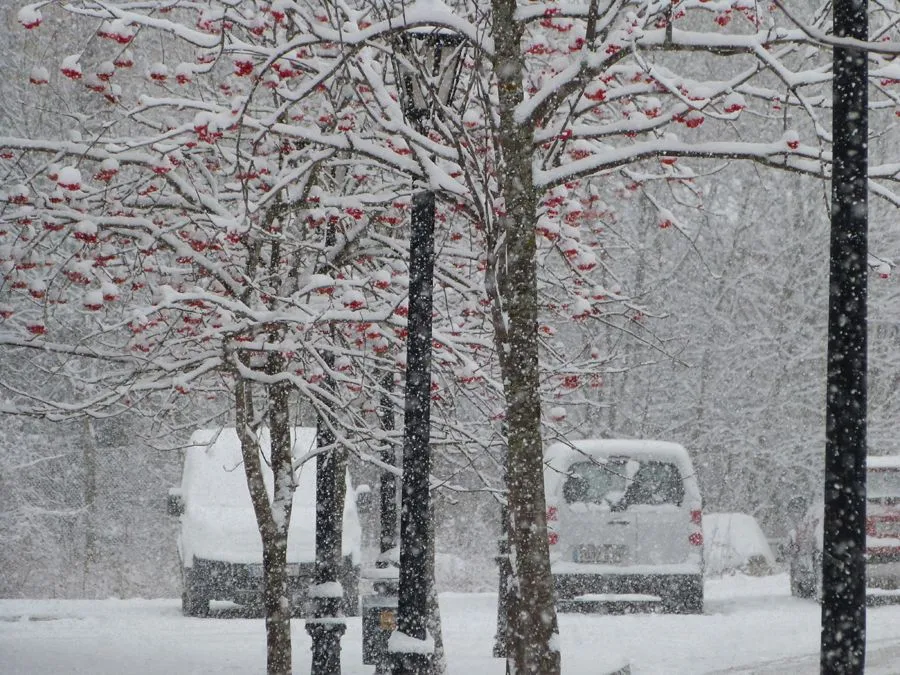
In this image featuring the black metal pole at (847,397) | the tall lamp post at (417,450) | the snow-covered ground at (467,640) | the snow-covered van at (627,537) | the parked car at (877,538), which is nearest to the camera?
the black metal pole at (847,397)

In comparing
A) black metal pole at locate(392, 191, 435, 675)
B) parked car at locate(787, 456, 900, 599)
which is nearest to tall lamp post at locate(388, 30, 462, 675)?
black metal pole at locate(392, 191, 435, 675)

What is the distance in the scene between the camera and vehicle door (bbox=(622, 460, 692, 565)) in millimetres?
13055

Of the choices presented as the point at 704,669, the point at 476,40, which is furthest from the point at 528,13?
the point at 704,669

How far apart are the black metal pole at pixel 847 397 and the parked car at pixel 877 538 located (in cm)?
728

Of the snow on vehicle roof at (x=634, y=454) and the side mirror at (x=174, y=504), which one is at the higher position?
the snow on vehicle roof at (x=634, y=454)

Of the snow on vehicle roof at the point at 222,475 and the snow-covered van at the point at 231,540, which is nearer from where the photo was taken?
the snow-covered van at the point at 231,540

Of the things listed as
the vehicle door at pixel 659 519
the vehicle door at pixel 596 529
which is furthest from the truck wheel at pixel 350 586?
the vehicle door at pixel 659 519

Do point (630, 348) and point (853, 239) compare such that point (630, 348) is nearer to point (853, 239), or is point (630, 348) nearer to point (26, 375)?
point (26, 375)

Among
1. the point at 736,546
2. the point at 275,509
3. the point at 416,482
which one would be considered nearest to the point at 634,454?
the point at 275,509

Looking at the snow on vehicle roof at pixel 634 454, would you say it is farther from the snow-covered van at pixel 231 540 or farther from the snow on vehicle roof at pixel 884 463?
the snow-covered van at pixel 231 540

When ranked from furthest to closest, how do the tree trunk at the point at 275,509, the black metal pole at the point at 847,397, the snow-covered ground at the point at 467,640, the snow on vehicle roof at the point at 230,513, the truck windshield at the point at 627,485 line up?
the snow on vehicle roof at the point at 230,513, the truck windshield at the point at 627,485, the snow-covered ground at the point at 467,640, the tree trunk at the point at 275,509, the black metal pole at the point at 847,397

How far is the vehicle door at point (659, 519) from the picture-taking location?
13.1 meters

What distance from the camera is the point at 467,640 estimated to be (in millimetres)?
12672

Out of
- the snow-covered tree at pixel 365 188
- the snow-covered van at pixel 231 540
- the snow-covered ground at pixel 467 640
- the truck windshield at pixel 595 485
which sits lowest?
the snow-covered ground at pixel 467 640
